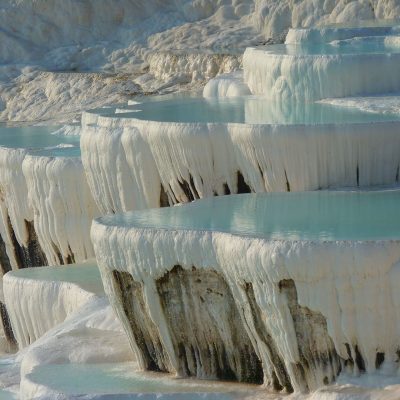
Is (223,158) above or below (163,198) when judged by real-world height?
above

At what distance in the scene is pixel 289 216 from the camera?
10.9 m

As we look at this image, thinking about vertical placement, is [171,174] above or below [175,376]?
above

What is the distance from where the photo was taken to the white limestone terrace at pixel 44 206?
561 inches

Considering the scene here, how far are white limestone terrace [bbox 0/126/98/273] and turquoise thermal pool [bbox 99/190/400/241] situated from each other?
2.74 metres

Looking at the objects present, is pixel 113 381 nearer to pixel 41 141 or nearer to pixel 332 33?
pixel 41 141

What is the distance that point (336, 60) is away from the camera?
560 inches

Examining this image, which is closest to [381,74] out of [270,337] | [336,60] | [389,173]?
[336,60]

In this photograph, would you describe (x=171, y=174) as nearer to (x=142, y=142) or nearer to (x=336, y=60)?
(x=142, y=142)

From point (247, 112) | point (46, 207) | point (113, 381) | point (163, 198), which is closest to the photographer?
point (113, 381)

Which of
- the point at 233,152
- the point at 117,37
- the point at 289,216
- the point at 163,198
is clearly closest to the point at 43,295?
the point at 163,198

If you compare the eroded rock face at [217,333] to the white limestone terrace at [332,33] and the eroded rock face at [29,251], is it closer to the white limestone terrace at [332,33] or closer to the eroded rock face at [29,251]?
the eroded rock face at [29,251]

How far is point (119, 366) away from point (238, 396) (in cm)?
133

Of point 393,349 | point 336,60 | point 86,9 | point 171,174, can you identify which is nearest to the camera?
point 393,349

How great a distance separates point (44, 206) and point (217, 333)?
13.9 feet
